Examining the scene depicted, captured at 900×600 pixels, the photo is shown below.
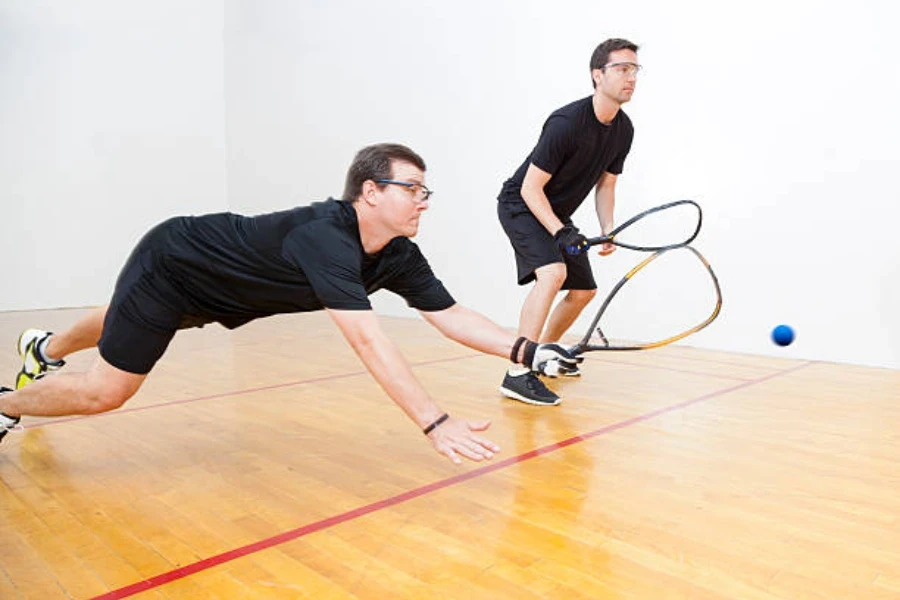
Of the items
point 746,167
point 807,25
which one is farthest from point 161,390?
point 807,25

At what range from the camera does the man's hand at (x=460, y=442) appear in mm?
1387

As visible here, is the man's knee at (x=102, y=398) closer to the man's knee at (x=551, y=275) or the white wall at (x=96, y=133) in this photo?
the man's knee at (x=551, y=275)

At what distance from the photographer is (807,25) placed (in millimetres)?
3480

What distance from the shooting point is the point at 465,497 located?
Result: 1677 mm

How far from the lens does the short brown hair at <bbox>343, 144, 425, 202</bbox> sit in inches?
65.7

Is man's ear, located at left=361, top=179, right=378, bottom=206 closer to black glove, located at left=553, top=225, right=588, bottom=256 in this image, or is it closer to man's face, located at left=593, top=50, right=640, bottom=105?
black glove, located at left=553, top=225, right=588, bottom=256

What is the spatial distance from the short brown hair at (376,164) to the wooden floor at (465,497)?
27.1 inches

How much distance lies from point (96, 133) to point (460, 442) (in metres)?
6.03

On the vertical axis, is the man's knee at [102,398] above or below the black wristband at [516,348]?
below

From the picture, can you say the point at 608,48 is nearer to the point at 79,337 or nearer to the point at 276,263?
the point at 276,263

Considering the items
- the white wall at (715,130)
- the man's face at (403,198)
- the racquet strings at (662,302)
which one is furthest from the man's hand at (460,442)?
the white wall at (715,130)

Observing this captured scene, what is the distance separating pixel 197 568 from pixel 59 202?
19.0 ft

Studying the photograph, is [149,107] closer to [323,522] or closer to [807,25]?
[807,25]

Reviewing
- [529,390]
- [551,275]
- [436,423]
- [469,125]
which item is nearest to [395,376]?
[436,423]
